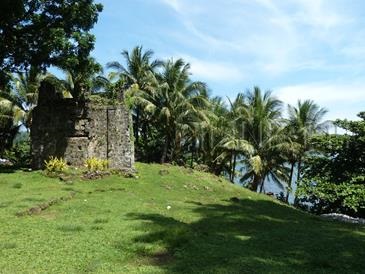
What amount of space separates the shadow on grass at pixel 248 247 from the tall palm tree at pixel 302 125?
21982 millimetres

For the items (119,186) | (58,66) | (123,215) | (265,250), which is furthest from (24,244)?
(58,66)

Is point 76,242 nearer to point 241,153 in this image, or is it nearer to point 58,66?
point 58,66

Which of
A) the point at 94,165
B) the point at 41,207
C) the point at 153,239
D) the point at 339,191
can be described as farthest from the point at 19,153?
the point at 153,239

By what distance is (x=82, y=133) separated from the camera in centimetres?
2173

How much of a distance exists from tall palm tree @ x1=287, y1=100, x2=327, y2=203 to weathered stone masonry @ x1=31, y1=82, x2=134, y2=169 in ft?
52.7

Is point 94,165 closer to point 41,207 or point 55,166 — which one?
point 55,166

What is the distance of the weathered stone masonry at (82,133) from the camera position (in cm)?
2167

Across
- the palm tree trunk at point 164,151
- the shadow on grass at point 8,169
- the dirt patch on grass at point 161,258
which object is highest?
the palm tree trunk at point 164,151

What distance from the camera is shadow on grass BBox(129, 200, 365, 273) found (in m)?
7.51

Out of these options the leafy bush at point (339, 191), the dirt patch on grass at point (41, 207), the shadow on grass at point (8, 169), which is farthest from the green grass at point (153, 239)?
the shadow on grass at point (8, 169)

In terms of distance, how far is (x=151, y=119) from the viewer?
3603 cm

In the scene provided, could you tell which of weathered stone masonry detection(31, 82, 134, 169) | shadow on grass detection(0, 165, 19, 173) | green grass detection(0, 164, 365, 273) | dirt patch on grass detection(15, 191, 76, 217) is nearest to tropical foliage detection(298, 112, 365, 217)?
green grass detection(0, 164, 365, 273)

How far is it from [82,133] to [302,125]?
60.4 ft

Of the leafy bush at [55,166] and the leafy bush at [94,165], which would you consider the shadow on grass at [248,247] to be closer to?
the leafy bush at [94,165]
